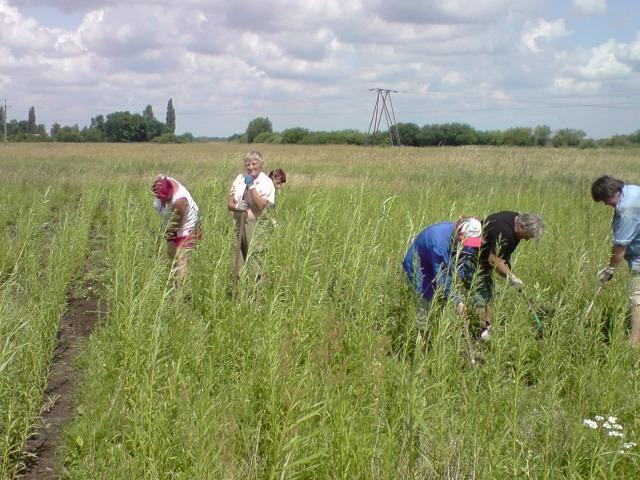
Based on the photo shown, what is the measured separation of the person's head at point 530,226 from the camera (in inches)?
193

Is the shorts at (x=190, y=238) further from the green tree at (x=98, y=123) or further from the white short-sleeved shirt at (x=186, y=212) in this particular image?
the green tree at (x=98, y=123)

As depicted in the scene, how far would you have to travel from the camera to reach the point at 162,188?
647 centimetres

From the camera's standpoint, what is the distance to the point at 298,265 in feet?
17.7

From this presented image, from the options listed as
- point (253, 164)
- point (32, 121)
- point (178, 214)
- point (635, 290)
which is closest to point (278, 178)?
point (253, 164)

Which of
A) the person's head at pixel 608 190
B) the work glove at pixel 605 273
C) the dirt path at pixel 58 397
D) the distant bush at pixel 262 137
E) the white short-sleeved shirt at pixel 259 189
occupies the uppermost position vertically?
the distant bush at pixel 262 137

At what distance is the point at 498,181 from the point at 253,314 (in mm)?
11370

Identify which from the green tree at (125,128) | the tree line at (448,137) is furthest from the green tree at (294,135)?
the green tree at (125,128)

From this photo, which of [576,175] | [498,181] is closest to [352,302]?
[498,181]

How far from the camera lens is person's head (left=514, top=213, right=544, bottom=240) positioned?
4.89 meters

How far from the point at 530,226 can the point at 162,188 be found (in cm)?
336

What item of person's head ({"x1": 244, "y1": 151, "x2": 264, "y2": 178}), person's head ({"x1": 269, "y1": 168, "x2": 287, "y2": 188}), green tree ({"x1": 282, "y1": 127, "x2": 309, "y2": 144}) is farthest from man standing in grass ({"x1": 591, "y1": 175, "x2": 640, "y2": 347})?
green tree ({"x1": 282, "y1": 127, "x2": 309, "y2": 144})

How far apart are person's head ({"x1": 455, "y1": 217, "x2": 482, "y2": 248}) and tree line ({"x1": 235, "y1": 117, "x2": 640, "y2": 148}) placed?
118 ft

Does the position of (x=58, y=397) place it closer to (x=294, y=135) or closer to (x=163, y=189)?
(x=163, y=189)

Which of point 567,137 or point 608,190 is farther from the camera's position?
point 567,137
